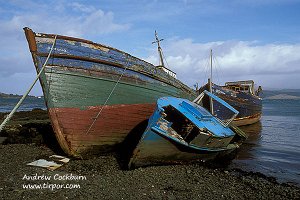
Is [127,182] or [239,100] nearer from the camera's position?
[127,182]

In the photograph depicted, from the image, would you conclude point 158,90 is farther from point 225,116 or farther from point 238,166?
point 225,116

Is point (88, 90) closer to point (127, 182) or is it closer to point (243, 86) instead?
point (127, 182)

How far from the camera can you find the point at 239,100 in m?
20.3

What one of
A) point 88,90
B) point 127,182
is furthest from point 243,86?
point 127,182

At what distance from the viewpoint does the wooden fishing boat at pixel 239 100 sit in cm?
1759

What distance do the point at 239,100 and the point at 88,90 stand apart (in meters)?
14.5

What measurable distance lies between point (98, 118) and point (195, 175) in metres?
3.51

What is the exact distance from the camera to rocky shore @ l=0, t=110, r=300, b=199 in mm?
6332

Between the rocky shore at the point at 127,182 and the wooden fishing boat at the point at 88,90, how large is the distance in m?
0.88

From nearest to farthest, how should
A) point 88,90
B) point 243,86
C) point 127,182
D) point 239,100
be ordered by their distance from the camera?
point 127,182 → point 88,90 → point 239,100 → point 243,86

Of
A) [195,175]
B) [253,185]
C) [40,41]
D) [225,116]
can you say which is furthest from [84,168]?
[225,116]

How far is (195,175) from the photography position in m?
7.93

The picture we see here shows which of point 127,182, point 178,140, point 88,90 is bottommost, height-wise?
point 127,182

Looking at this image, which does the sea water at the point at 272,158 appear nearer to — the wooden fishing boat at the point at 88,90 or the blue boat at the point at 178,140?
the blue boat at the point at 178,140
